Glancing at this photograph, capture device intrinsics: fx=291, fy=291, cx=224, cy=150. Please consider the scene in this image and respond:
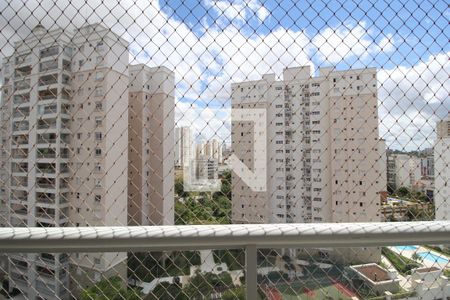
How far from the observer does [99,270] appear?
2.98 ft

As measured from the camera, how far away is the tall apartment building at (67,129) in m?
1.38

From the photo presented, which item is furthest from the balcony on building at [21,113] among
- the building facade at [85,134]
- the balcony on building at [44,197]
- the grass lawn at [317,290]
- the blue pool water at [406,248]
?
the blue pool water at [406,248]

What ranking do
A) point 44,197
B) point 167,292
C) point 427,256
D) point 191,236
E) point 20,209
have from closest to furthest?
point 191,236
point 167,292
point 427,256
point 20,209
point 44,197

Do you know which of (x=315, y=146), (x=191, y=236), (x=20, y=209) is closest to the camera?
(x=191, y=236)

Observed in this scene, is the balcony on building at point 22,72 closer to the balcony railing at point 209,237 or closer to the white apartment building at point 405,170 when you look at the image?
the balcony railing at point 209,237

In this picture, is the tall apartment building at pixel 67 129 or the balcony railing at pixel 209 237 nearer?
the balcony railing at pixel 209 237

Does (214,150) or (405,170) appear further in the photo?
(405,170)

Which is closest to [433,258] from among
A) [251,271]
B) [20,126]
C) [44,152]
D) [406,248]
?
[406,248]

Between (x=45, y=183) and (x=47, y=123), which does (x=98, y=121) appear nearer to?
(x=47, y=123)

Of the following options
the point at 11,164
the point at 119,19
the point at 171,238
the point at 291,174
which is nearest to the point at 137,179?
the point at 11,164

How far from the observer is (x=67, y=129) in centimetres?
161

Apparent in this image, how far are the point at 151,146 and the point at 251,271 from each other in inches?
→ 39.2

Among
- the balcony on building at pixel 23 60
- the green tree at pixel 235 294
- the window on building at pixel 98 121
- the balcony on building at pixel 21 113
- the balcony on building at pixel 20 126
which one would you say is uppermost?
the balcony on building at pixel 23 60

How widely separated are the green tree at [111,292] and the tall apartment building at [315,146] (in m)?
0.60
